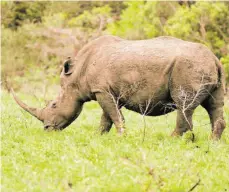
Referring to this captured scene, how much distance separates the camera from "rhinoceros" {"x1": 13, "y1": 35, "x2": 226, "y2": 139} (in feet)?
29.7

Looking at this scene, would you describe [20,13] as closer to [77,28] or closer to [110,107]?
[77,28]

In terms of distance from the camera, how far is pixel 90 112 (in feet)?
53.5

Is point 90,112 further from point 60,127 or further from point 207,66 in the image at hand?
point 207,66

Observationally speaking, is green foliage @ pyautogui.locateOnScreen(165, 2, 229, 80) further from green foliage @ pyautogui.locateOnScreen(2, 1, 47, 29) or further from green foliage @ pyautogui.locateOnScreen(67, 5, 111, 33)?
green foliage @ pyautogui.locateOnScreen(2, 1, 47, 29)

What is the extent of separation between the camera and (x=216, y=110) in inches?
378

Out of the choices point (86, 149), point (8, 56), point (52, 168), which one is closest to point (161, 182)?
point (52, 168)

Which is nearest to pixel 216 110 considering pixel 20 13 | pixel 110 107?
pixel 110 107

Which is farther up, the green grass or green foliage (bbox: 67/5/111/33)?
the green grass

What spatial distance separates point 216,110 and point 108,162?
121 inches

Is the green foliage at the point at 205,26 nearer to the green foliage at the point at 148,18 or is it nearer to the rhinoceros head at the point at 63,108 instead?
the green foliage at the point at 148,18

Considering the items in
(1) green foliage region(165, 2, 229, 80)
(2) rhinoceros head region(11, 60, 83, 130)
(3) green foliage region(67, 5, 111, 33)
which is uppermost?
(2) rhinoceros head region(11, 60, 83, 130)

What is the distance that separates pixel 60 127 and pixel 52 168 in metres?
3.21

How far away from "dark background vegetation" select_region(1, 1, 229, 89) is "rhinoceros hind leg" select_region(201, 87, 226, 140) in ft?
32.5

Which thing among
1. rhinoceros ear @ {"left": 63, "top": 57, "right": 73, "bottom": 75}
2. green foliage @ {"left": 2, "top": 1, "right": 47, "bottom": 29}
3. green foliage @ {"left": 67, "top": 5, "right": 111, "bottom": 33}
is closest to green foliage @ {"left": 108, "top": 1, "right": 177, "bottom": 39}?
green foliage @ {"left": 67, "top": 5, "right": 111, "bottom": 33}
